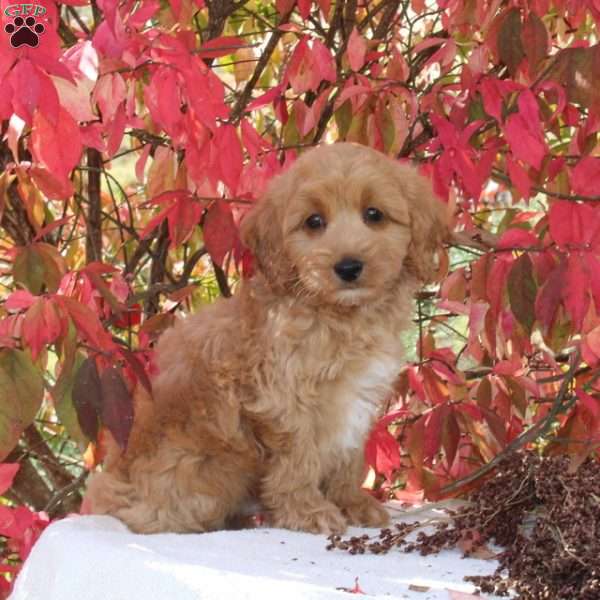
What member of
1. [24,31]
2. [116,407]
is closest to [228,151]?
[24,31]

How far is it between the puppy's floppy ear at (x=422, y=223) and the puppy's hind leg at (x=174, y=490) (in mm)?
744

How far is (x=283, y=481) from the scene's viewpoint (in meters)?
3.16

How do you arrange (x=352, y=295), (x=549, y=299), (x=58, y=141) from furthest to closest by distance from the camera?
1. (x=352, y=295)
2. (x=549, y=299)
3. (x=58, y=141)

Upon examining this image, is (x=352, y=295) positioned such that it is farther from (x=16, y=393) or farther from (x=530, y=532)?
(x=16, y=393)

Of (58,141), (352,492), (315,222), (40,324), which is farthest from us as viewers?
(352,492)

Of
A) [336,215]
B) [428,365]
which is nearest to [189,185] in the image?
[336,215]

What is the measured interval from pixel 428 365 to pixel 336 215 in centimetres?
95

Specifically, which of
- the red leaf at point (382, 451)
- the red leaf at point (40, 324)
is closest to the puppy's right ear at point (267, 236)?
the red leaf at point (40, 324)

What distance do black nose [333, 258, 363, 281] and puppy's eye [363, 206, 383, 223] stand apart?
20 cm

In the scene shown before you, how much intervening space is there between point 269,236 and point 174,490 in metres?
0.76

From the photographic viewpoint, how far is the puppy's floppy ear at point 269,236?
10.4ft

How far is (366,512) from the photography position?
3.35 metres

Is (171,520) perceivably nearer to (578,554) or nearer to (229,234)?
(229,234)

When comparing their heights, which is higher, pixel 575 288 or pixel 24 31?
pixel 24 31
